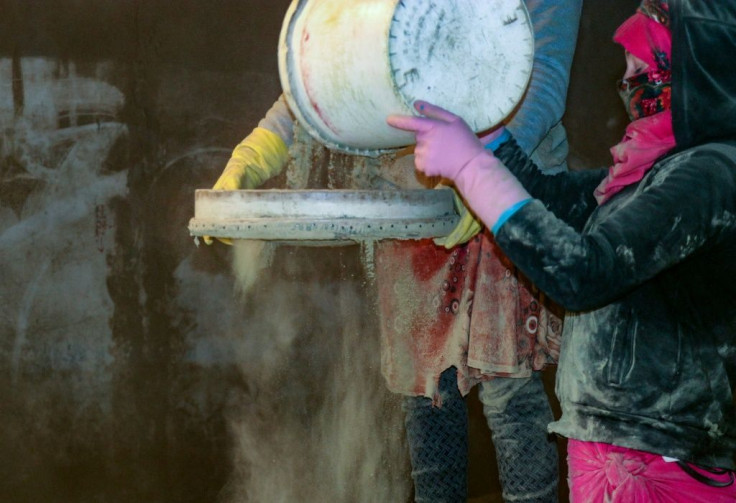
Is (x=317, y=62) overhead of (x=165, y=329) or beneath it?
overhead

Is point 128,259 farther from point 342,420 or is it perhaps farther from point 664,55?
point 664,55

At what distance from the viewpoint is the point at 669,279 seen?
1603 millimetres

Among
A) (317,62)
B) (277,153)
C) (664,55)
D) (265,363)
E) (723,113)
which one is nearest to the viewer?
(723,113)

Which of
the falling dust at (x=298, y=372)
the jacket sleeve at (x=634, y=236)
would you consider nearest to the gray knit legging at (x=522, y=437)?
the jacket sleeve at (x=634, y=236)

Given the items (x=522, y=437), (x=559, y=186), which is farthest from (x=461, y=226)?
(x=522, y=437)

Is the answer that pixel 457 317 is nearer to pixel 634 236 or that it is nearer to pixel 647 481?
pixel 647 481

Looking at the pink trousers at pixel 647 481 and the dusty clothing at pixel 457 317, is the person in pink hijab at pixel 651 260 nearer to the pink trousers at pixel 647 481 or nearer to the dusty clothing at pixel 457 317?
the pink trousers at pixel 647 481

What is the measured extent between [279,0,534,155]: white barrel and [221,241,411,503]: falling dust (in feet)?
5.44

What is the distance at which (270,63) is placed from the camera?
11.4 feet

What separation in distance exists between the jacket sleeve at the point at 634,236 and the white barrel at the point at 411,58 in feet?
1.22

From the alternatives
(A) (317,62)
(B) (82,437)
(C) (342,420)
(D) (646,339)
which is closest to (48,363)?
(B) (82,437)

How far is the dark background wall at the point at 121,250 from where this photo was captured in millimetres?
3270

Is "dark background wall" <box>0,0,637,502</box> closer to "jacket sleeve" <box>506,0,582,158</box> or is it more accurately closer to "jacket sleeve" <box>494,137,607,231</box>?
"jacket sleeve" <box>506,0,582,158</box>

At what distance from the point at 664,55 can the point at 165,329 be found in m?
2.40
